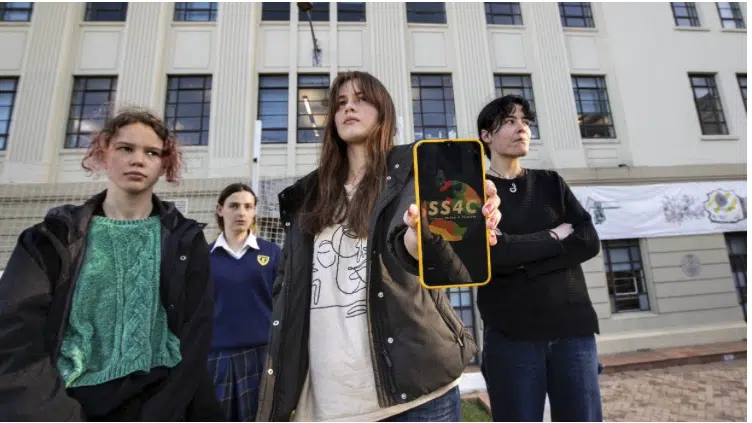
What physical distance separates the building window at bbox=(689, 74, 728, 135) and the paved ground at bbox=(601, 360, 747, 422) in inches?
263

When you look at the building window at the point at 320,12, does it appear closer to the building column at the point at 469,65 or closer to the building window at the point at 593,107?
the building column at the point at 469,65

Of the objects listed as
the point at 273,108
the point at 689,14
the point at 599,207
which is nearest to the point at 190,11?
the point at 273,108

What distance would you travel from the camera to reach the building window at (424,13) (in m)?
10.1

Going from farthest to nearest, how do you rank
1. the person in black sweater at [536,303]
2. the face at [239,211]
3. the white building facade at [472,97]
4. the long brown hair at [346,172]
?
1. the white building facade at [472,97]
2. the face at [239,211]
3. the person in black sweater at [536,303]
4. the long brown hair at [346,172]

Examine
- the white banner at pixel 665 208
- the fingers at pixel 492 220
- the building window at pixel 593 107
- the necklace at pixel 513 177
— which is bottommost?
the fingers at pixel 492 220

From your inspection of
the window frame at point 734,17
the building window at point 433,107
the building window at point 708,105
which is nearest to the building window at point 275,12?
the building window at point 433,107

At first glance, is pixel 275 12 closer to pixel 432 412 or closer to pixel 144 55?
pixel 144 55

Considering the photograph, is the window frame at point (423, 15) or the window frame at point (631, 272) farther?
the window frame at point (423, 15)

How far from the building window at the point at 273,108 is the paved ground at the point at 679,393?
880 centimetres

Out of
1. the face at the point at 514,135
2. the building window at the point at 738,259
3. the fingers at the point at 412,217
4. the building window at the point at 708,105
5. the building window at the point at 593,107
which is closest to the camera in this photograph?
the fingers at the point at 412,217

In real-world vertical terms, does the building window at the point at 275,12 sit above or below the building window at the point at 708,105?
above

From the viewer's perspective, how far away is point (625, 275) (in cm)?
888

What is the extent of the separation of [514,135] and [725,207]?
10.9 m

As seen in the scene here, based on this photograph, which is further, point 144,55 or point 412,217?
point 144,55
